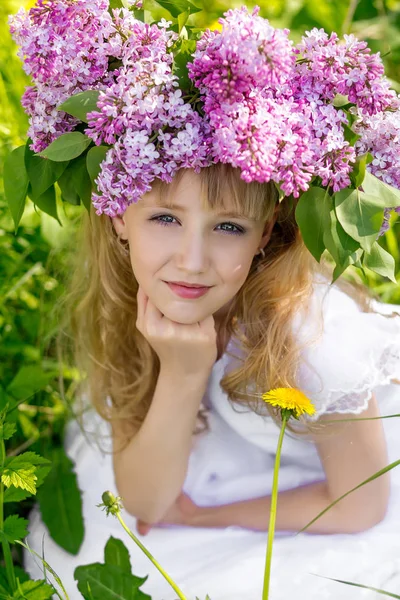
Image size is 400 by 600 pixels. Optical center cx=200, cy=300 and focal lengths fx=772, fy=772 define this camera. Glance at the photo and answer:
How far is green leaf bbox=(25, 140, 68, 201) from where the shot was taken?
163cm

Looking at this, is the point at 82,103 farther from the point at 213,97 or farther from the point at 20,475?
the point at 20,475

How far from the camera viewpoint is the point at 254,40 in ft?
4.21

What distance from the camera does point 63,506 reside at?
2.17 meters

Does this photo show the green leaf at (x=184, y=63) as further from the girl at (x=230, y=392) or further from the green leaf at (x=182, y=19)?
the girl at (x=230, y=392)

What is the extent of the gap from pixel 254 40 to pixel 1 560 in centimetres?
166

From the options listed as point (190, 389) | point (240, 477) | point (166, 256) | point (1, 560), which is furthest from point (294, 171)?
point (1, 560)

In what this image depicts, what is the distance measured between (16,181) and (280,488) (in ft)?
3.50

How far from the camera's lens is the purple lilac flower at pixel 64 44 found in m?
1.47

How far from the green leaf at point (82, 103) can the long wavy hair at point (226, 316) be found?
20 cm

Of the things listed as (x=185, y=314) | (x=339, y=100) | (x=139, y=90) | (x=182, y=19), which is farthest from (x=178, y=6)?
(x=185, y=314)

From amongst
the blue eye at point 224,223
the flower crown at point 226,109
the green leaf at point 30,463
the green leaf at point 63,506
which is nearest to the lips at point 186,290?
the blue eye at point 224,223

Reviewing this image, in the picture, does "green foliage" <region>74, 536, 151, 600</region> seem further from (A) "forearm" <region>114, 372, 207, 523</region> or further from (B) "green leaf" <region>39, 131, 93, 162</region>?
A: (B) "green leaf" <region>39, 131, 93, 162</region>

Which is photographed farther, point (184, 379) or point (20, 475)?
point (184, 379)

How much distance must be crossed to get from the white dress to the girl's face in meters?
0.33
